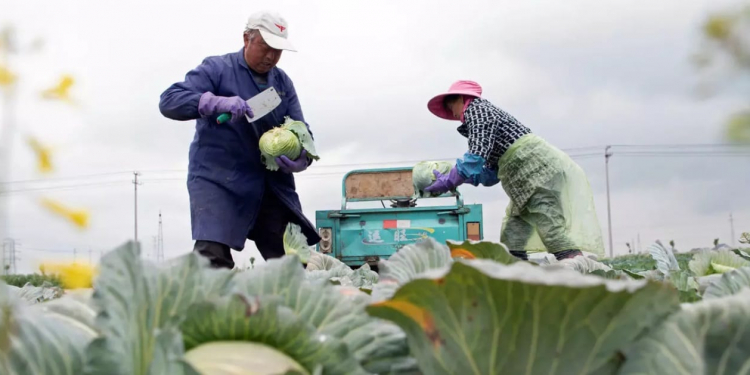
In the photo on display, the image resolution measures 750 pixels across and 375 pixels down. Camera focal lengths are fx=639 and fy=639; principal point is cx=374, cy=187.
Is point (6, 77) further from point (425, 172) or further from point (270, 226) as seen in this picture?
point (425, 172)

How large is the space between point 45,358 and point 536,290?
455 mm

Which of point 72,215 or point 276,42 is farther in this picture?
point 276,42

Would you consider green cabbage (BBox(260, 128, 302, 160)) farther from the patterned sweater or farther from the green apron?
the green apron

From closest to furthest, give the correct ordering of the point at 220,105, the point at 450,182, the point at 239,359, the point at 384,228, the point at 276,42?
the point at 239,359, the point at 220,105, the point at 276,42, the point at 450,182, the point at 384,228

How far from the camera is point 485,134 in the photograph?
4.59m

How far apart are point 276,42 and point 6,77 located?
4.02m

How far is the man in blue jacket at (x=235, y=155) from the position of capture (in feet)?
13.3

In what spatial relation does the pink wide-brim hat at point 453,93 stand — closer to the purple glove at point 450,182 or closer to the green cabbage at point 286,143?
the purple glove at point 450,182

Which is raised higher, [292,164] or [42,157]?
[292,164]

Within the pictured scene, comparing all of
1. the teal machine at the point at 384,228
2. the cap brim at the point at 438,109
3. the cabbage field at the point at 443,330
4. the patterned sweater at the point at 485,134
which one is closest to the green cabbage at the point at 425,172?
the teal machine at the point at 384,228

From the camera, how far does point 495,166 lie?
4945mm

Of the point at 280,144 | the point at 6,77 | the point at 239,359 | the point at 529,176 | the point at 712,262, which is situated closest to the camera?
the point at 6,77

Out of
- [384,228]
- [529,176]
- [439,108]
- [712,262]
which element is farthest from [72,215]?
[384,228]

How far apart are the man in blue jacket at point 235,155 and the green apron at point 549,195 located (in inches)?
62.0
